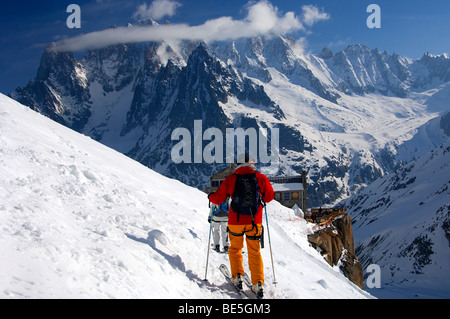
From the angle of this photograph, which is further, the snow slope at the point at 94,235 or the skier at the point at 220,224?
the skier at the point at 220,224

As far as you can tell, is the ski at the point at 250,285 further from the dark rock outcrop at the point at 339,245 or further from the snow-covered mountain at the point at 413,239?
the snow-covered mountain at the point at 413,239

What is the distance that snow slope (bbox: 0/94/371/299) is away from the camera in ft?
19.6

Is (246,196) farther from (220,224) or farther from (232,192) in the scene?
(220,224)

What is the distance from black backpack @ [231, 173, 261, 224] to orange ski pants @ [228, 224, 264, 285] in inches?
13.5

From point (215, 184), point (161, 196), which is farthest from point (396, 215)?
point (161, 196)

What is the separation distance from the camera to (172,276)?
24.7 feet

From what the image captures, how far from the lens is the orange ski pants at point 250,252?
314 inches

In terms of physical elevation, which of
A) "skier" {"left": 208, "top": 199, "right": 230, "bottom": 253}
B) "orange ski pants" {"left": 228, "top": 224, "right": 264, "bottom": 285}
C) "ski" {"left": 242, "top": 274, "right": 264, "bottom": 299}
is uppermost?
"skier" {"left": 208, "top": 199, "right": 230, "bottom": 253}

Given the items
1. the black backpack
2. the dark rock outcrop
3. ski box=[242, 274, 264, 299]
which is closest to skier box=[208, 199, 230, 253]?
ski box=[242, 274, 264, 299]

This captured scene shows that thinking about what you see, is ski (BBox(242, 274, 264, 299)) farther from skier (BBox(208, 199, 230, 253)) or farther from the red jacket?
skier (BBox(208, 199, 230, 253))

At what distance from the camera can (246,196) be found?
26.4 ft

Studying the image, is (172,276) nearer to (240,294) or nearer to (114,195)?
(240,294)

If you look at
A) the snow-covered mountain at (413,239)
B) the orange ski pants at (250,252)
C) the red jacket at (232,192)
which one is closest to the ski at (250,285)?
the orange ski pants at (250,252)
